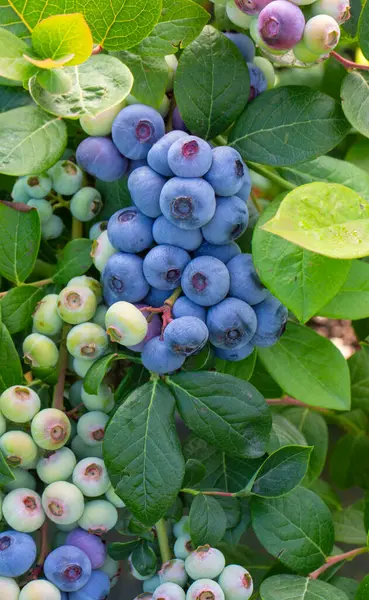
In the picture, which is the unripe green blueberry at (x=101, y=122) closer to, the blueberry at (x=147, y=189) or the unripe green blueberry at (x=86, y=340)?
the blueberry at (x=147, y=189)

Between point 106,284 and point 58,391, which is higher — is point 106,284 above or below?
above

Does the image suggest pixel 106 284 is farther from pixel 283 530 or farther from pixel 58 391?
pixel 283 530

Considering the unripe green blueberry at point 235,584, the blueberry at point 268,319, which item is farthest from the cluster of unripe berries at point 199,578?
the blueberry at point 268,319

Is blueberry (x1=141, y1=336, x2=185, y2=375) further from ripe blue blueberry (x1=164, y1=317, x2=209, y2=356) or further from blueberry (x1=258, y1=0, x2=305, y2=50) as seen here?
blueberry (x1=258, y1=0, x2=305, y2=50)

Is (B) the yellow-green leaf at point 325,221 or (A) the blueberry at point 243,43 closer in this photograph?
(B) the yellow-green leaf at point 325,221

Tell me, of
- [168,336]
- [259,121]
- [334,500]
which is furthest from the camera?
[334,500]

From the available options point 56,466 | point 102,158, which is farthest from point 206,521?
point 102,158

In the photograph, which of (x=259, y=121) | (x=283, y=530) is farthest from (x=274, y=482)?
(x=259, y=121)
